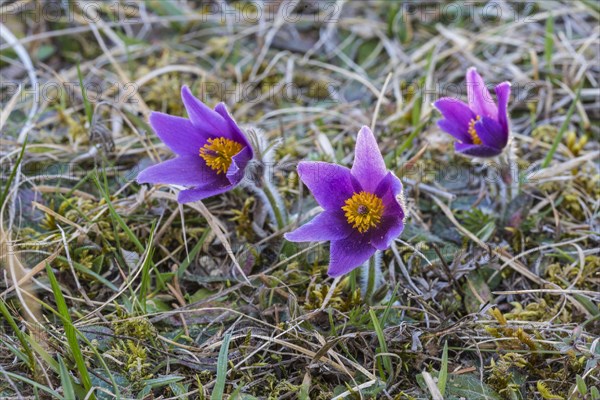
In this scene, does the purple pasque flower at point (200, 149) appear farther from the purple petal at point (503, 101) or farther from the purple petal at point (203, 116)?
the purple petal at point (503, 101)

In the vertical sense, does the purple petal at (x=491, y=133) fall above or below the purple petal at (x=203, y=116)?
below

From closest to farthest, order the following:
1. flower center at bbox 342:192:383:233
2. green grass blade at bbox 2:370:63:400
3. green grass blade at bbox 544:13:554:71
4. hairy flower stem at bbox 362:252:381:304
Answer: green grass blade at bbox 2:370:63:400 → flower center at bbox 342:192:383:233 → hairy flower stem at bbox 362:252:381:304 → green grass blade at bbox 544:13:554:71

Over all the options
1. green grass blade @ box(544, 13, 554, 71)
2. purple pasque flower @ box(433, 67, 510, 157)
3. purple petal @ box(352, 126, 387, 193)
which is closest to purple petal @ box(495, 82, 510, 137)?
purple pasque flower @ box(433, 67, 510, 157)

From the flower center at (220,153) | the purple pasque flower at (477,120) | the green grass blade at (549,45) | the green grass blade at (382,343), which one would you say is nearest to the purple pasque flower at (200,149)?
the flower center at (220,153)

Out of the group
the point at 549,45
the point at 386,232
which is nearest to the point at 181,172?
the point at 386,232

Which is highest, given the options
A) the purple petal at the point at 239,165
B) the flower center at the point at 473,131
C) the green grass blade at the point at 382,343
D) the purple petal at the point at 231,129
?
the purple petal at the point at 231,129

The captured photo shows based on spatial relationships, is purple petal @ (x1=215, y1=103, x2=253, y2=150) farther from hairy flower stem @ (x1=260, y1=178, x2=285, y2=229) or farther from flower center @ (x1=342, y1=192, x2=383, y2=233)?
flower center @ (x1=342, y1=192, x2=383, y2=233)
